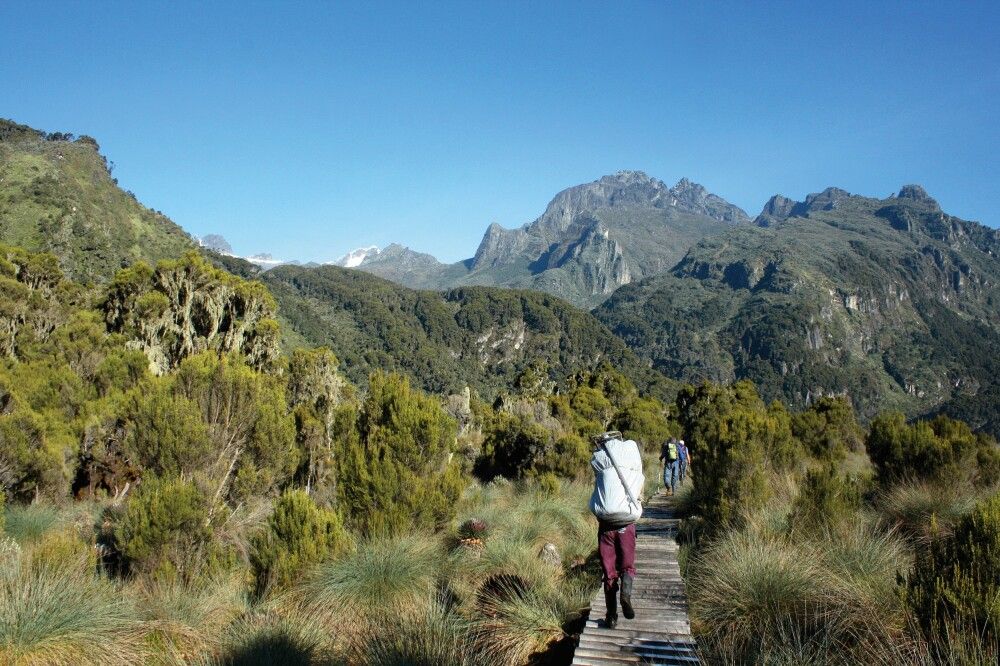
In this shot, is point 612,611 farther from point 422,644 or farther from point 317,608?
point 317,608

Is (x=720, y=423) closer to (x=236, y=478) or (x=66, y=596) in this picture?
(x=236, y=478)

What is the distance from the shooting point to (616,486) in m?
5.46

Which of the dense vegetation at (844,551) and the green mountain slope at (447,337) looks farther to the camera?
the green mountain slope at (447,337)

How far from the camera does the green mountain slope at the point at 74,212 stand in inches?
2904

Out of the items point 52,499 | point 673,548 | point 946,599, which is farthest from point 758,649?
point 52,499

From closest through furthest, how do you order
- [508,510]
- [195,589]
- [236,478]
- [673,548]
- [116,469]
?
1. [195,589]
2. [673,548]
3. [236,478]
4. [508,510]
5. [116,469]

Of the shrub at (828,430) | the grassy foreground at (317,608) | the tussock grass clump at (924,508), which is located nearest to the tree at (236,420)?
the grassy foreground at (317,608)

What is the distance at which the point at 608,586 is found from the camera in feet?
17.7

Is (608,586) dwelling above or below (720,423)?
below

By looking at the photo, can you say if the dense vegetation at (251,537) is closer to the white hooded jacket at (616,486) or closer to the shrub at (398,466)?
the shrub at (398,466)

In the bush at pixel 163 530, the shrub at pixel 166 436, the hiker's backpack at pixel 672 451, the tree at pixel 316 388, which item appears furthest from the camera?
the tree at pixel 316 388

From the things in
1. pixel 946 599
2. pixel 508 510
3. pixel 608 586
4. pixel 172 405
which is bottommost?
pixel 508 510

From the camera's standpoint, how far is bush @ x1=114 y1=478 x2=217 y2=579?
6734mm

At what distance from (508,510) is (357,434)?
3518 mm
